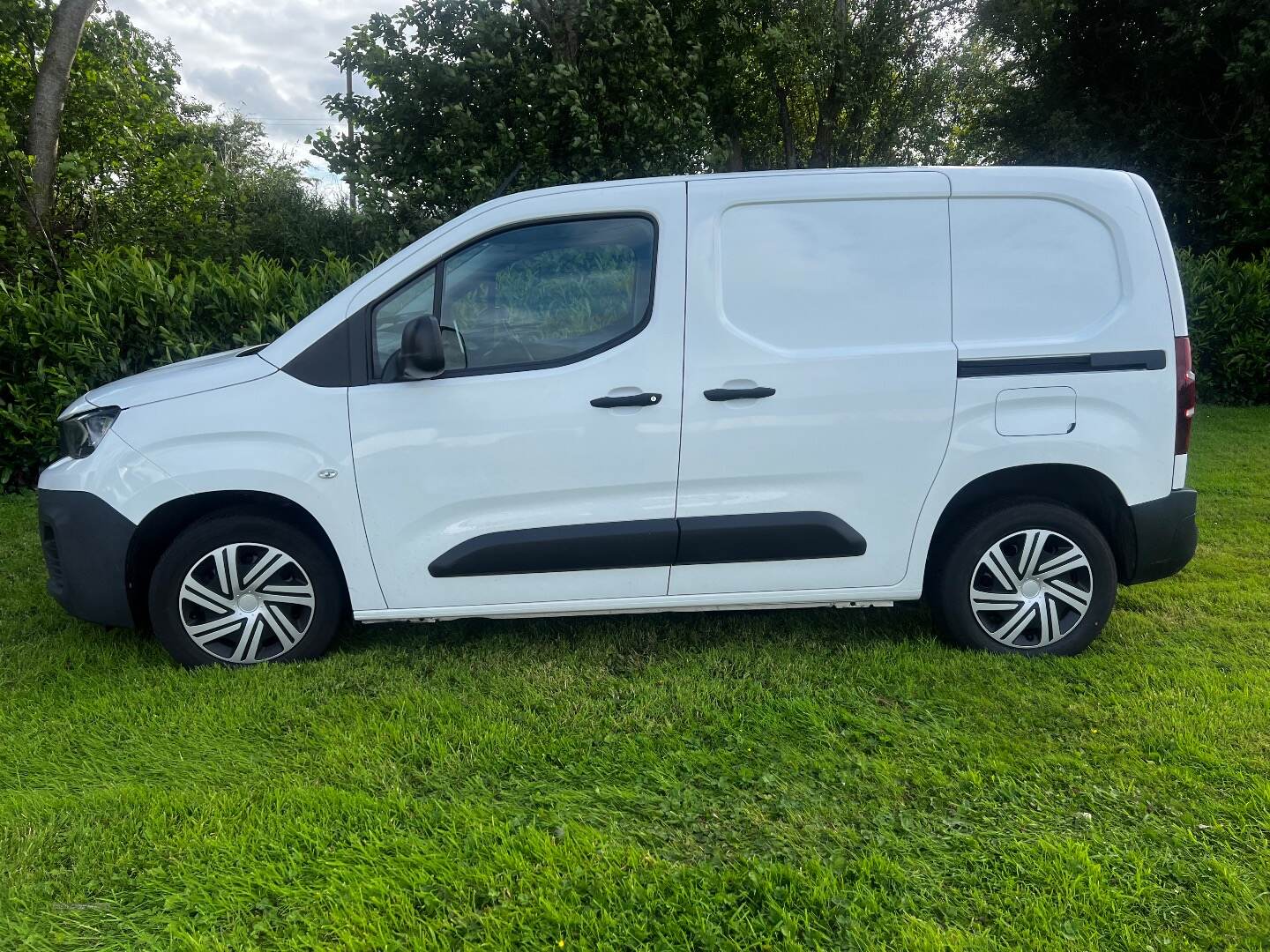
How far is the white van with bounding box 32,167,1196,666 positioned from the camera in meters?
3.33

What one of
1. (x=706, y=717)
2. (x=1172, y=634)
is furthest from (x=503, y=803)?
(x=1172, y=634)

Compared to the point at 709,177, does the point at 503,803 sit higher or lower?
lower

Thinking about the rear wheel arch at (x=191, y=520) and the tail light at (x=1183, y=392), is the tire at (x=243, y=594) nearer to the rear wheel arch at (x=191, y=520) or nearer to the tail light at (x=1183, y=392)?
the rear wheel arch at (x=191, y=520)

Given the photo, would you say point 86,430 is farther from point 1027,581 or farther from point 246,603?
point 1027,581

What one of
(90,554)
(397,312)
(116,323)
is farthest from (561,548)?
(116,323)

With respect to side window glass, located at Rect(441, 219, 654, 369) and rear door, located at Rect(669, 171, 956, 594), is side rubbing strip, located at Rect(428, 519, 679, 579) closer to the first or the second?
rear door, located at Rect(669, 171, 956, 594)

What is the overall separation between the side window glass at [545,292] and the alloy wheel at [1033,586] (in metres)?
1.79

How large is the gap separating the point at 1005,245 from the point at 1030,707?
5.94ft

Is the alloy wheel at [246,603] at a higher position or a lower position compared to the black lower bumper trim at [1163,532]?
lower

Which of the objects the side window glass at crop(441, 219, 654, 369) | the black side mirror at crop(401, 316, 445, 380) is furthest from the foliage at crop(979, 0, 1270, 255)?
the black side mirror at crop(401, 316, 445, 380)

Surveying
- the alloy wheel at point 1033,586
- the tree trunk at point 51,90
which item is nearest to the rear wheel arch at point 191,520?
the alloy wheel at point 1033,586

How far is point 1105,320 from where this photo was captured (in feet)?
11.2

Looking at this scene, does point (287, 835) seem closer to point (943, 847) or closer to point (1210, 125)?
point (943, 847)

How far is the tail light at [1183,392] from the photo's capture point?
3396 millimetres
